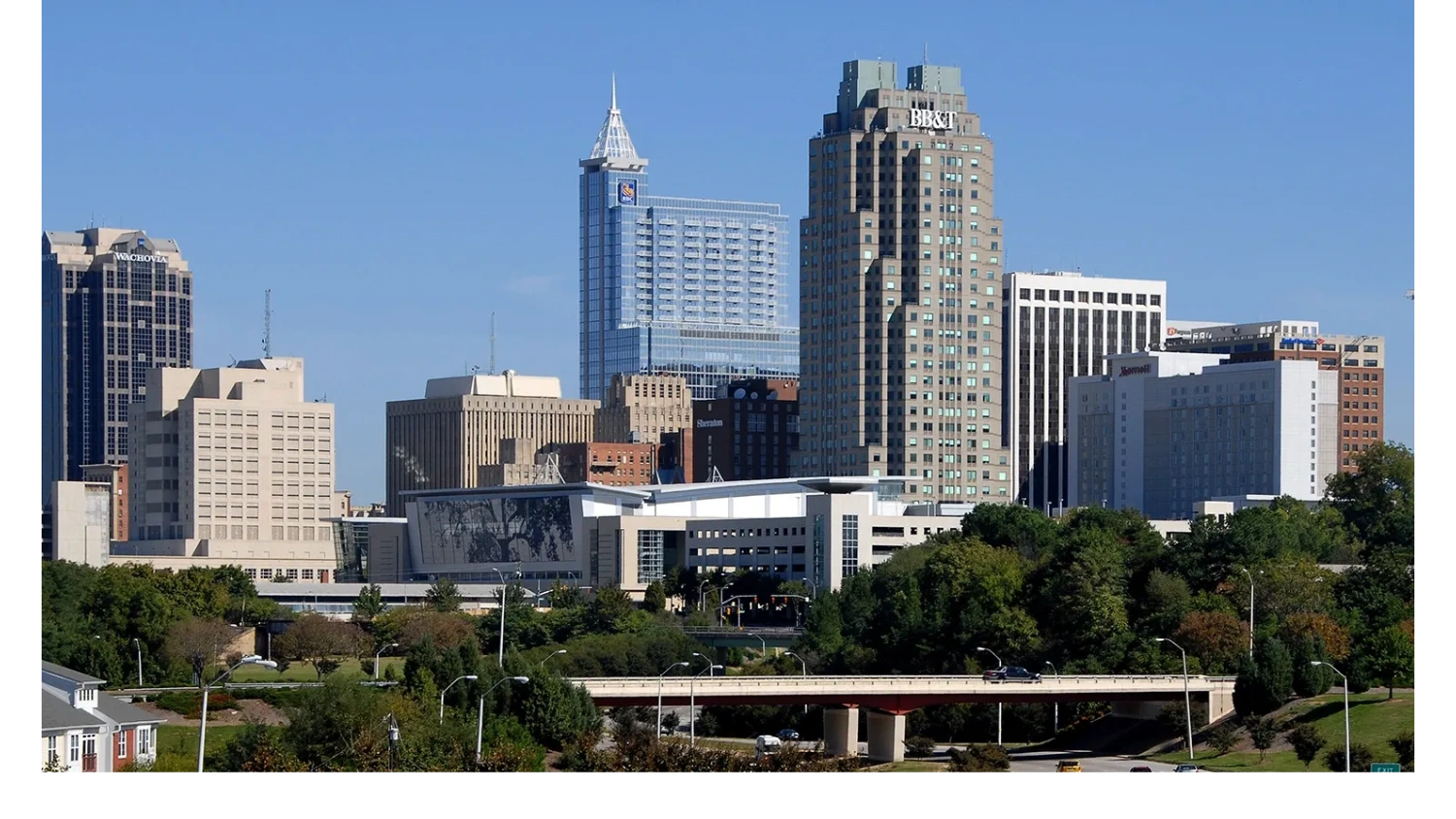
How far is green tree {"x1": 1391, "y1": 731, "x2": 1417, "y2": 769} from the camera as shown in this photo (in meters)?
71.9

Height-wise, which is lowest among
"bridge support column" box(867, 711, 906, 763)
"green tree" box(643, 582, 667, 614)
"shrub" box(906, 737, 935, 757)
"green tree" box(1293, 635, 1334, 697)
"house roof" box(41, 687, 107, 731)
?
"shrub" box(906, 737, 935, 757)

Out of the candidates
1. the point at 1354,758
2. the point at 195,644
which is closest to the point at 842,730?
the point at 1354,758

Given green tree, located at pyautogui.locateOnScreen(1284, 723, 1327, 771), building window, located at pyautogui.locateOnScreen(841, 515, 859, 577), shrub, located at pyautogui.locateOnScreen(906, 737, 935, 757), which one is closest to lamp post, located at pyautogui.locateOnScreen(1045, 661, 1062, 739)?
shrub, located at pyautogui.locateOnScreen(906, 737, 935, 757)

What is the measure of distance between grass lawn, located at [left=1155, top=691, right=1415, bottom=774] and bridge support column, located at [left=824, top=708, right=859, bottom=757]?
13556 millimetres

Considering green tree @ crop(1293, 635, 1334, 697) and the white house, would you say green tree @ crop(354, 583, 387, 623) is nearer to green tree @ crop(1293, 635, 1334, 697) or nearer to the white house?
green tree @ crop(1293, 635, 1334, 697)

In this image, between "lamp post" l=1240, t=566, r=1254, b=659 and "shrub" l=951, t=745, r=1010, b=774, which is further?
"lamp post" l=1240, t=566, r=1254, b=659

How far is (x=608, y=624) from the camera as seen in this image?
143 m

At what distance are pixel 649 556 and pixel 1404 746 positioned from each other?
123 metres

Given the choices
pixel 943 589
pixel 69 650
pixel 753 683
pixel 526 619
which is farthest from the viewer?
pixel 526 619

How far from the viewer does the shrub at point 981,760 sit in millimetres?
84812
